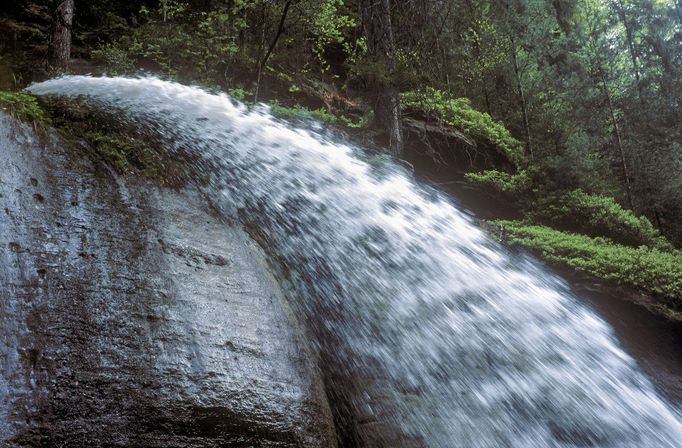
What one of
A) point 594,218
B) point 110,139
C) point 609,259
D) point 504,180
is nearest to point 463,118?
point 504,180

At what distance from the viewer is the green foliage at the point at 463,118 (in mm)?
10766

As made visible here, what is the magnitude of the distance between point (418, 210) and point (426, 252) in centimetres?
112

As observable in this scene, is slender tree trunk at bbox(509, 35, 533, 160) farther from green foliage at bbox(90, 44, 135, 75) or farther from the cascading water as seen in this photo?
green foliage at bbox(90, 44, 135, 75)

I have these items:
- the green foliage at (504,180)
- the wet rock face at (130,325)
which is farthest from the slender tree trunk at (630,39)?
the wet rock face at (130,325)

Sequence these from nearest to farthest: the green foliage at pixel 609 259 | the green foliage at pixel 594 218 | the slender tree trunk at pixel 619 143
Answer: the green foliage at pixel 609 259, the green foliage at pixel 594 218, the slender tree trunk at pixel 619 143

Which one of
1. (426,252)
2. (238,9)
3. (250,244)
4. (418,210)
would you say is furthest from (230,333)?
(238,9)

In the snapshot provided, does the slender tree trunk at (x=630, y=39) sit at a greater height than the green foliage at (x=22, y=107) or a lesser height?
greater

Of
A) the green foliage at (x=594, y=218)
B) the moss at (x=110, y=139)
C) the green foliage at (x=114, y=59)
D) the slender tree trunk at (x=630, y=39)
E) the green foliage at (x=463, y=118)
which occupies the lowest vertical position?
the green foliage at (x=594, y=218)

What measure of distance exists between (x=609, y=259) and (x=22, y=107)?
912 centimetres

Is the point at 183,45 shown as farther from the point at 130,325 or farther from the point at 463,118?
the point at 130,325

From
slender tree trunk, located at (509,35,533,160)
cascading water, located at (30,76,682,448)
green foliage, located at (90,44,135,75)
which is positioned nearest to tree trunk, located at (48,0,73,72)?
green foliage, located at (90,44,135,75)

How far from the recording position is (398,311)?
3.69 meters

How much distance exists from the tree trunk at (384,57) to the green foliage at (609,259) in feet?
10.0

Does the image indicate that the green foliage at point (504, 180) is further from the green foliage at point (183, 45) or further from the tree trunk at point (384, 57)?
the green foliage at point (183, 45)
